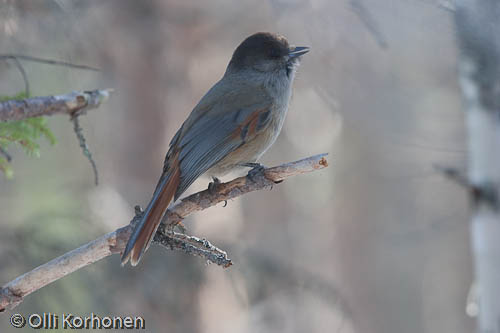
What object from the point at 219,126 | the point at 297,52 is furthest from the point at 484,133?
the point at 219,126

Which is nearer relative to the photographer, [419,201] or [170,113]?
[170,113]

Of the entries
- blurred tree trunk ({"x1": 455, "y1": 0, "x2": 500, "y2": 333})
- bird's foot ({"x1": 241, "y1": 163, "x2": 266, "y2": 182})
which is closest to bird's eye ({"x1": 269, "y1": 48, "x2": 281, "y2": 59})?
bird's foot ({"x1": 241, "y1": 163, "x2": 266, "y2": 182})

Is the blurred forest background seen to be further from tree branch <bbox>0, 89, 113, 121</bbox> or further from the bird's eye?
tree branch <bbox>0, 89, 113, 121</bbox>

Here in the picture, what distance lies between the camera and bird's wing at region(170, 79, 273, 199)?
4207 mm

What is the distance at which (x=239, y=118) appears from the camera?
4504 millimetres

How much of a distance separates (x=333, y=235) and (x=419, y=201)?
342 cm

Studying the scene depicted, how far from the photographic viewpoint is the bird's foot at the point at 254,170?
3.49 meters

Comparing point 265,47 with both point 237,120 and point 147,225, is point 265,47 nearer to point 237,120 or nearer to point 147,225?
point 237,120

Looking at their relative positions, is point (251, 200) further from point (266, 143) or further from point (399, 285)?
point (266, 143)

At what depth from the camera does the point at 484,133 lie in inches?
175

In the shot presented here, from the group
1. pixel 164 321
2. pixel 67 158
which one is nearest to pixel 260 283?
pixel 164 321

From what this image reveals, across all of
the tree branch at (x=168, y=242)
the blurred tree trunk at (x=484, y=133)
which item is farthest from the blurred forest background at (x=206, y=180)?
the tree branch at (x=168, y=242)

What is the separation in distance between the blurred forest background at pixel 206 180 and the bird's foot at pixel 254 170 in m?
0.83

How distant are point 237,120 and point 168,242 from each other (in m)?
1.44
